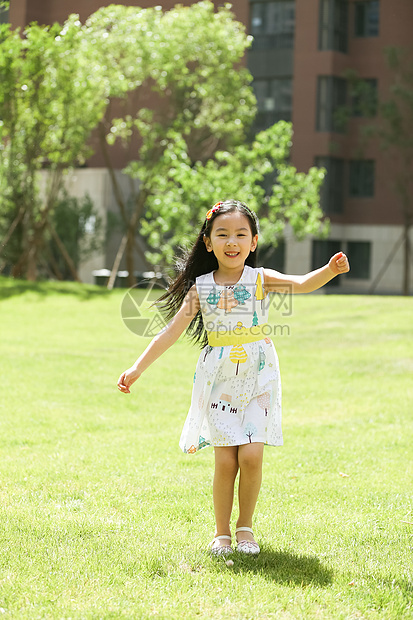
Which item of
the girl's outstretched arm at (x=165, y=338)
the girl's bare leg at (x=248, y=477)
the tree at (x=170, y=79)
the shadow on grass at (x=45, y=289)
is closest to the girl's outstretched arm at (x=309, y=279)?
the girl's outstretched arm at (x=165, y=338)

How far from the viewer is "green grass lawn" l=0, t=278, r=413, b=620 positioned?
3.14m

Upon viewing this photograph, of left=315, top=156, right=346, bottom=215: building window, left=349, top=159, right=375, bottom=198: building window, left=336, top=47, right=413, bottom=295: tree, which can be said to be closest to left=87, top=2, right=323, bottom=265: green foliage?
left=315, top=156, right=346, bottom=215: building window

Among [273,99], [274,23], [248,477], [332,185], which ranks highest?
[274,23]

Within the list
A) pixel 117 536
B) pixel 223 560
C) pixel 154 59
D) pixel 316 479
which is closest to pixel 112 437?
pixel 316 479

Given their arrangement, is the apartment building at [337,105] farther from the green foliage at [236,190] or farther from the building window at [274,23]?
the green foliage at [236,190]

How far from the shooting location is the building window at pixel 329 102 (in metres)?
32.0

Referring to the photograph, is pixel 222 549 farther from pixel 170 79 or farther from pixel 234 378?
pixel 170 79

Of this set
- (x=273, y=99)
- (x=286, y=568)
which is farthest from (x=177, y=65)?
(x=286, y=568)

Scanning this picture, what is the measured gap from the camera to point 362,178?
3312cm

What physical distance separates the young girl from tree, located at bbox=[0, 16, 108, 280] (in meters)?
16.4

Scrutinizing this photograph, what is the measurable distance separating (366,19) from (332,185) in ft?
21.7

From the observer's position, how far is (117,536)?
3.84m

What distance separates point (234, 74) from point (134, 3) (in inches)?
152

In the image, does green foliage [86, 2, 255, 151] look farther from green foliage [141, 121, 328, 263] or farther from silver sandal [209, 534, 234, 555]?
silver sandal [209, 534, 234, 555]
